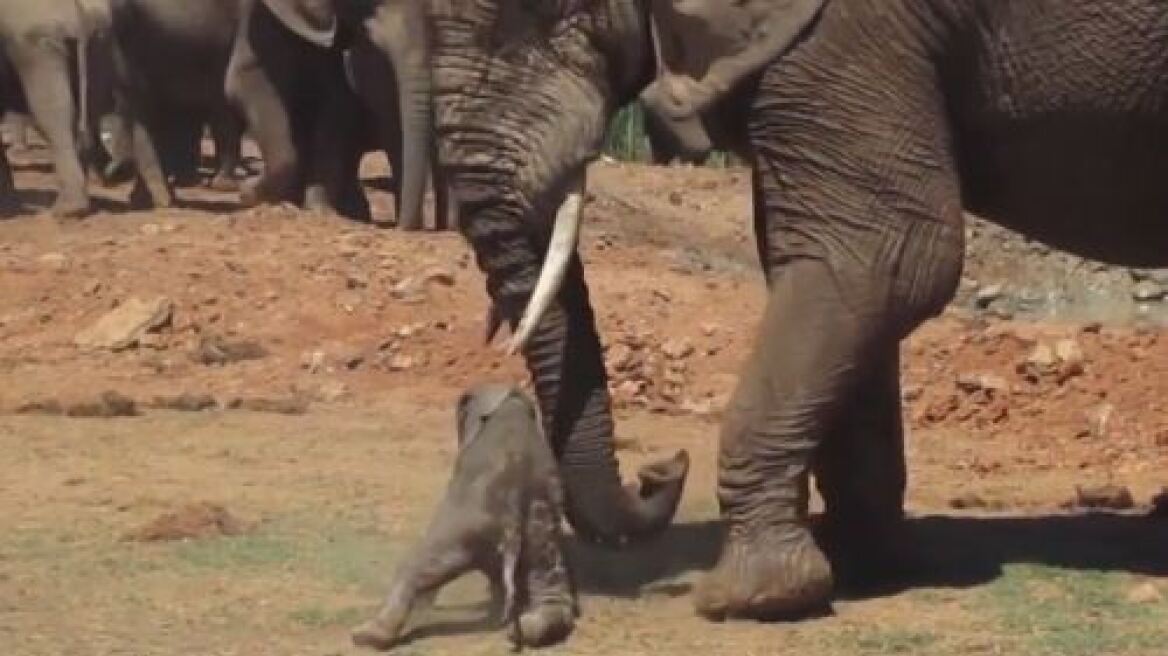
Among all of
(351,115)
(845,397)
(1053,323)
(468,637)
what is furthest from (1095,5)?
(351,115)

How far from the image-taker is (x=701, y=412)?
1348cm

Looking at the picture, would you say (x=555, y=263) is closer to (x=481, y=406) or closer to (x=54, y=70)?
(x=481, y=406)

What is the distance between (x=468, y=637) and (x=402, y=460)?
11.4ft

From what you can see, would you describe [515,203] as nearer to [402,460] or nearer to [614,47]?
[614,47]

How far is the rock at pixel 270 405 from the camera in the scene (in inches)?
516

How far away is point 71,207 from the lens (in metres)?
19.8

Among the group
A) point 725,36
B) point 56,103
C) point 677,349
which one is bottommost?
point 56,103

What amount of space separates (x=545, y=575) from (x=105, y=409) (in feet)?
16.3

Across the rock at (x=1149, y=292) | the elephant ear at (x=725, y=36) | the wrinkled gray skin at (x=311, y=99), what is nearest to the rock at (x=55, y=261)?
the wrinkled gray skin at (x=311, y=99)

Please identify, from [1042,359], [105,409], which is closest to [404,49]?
[1042,359]

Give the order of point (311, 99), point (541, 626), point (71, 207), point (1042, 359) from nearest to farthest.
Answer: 1. point (541, 626)
2. point (1042, 359)
3. point (71, 207)
4. point (311, 99)

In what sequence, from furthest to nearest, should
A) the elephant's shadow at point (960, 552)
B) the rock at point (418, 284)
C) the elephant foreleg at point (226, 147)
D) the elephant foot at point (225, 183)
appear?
the elephant foot at point (225, 183)
the elephant foreleg at point (226, 147)
the rock at point (418, 284)
the elephant's shadow at point (960, 552)

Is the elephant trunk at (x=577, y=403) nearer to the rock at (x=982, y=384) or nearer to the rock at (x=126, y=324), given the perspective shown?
the rock at (x=982, y=384)

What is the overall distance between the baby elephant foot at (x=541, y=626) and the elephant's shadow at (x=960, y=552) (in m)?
0.60
